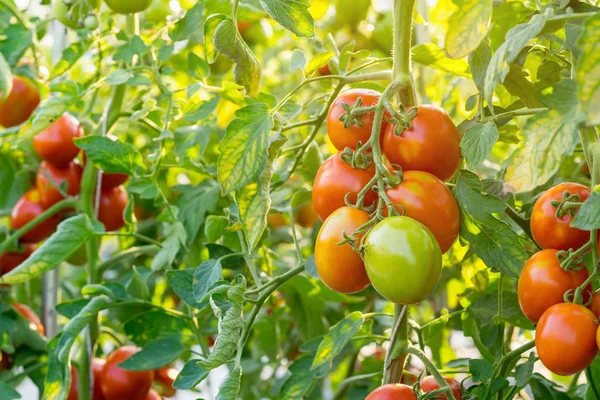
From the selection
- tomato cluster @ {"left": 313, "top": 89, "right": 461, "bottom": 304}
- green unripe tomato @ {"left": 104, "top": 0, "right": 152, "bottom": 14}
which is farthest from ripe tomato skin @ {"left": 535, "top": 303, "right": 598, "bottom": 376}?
green unripe tomato @ {"left": 104, "top": 0, "right": 152, "bottom": 14}

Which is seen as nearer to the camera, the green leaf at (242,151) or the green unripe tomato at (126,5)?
the green leaf at (242,151)

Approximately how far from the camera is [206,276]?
801 mm

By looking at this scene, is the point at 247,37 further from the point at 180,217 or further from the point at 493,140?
the point at 493,140

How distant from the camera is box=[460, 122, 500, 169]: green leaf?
2.03ft

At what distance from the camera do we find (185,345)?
1.01 meters

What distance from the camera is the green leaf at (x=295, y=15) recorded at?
67 centimetres

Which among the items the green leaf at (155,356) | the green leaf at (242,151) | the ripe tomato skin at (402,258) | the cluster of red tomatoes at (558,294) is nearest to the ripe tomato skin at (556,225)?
the cluster of red tomatoes at (558,294)

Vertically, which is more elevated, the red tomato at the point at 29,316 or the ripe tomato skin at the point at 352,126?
the ripe tomato skin at the point at 352,126

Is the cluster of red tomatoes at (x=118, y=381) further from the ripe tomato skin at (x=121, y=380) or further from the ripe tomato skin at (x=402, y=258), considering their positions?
the ripe tomato skin at (x=402, y=258)

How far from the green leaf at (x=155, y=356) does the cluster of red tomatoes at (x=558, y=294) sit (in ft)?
1.55

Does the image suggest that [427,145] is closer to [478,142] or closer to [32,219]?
[478,142]

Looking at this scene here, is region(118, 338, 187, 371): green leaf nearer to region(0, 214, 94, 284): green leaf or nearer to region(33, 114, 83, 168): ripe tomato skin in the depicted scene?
region(0, 214, 94, 284): green leaf

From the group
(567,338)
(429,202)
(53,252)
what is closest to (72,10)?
(53,252)

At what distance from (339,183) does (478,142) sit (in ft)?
0.40
